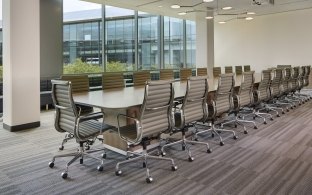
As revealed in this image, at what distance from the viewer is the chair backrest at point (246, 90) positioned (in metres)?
4.55

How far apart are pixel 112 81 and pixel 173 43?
7.57 m

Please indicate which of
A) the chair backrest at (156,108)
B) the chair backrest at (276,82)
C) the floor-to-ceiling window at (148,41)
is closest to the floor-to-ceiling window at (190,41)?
the floor-to-ceiling window at (148,41)

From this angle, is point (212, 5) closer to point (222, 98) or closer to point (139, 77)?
point (139, 77)

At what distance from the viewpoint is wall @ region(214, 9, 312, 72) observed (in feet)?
34.6

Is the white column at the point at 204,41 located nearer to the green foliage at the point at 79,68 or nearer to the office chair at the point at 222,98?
the green foliage at the point at 79,68

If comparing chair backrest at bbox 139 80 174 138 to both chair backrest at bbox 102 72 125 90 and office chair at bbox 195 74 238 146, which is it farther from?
chair backrest at bbox 102 72 125 90

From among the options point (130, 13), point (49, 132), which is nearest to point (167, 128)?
point (49, 132)

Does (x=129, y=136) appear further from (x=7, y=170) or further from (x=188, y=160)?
(x=7, y=170)

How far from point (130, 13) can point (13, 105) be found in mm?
6048

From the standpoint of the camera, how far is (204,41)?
33.3 ft

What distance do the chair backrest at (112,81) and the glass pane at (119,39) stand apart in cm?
432

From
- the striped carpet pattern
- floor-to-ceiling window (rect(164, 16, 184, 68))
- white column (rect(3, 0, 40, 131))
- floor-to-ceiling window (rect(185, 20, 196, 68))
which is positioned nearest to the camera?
the striped carpet pattern

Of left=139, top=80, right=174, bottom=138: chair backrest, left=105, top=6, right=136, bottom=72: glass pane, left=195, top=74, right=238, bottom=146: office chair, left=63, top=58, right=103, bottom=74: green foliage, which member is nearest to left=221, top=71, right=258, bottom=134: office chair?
left=195, top=74, right=238, bottom=146: office chair

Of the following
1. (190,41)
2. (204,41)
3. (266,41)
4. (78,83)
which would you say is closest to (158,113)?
(78,83)
